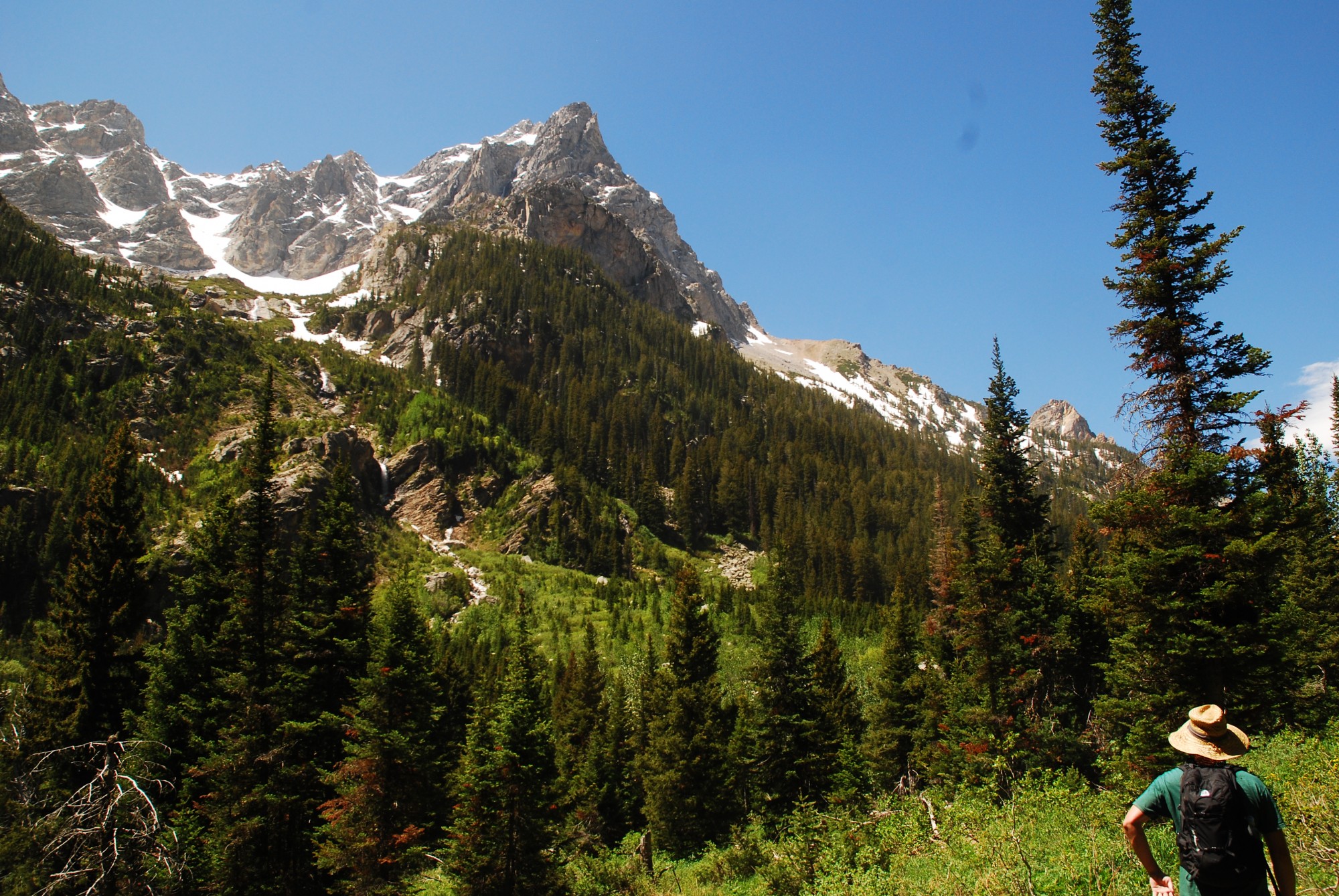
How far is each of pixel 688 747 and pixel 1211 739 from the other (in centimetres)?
2488

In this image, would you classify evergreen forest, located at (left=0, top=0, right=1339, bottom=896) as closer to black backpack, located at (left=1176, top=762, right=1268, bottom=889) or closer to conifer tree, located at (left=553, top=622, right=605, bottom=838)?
conifer tree, located at (left=553, top=622, right=605, bottom=838)

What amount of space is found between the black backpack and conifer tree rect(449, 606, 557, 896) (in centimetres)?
1850

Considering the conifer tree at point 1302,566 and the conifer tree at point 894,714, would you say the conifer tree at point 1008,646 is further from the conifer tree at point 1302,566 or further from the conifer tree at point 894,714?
the conifer tree at point 1302,566

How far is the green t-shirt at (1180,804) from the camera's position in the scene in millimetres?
5562

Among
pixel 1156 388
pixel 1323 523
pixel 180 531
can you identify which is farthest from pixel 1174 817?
pixel 180 531

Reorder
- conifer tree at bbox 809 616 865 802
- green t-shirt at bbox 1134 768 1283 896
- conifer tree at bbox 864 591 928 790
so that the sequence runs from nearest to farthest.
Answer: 1. green t-shirt at bbox 1134 768 1283 896
2. conifer tree at bbox 809 616 865 802
3. conifer tree at bbox 864 591 928 790

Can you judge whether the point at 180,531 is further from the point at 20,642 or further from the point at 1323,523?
the point at 1323,523

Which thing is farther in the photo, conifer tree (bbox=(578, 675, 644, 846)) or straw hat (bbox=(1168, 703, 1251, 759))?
conifer tree (bbox=(578, 675, 644, 846))

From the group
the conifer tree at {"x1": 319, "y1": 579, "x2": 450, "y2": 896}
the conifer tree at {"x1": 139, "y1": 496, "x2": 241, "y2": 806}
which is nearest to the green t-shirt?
the conifer tree at {"x1": 319, "y1": 579, "x2": 450, "y2": 896}

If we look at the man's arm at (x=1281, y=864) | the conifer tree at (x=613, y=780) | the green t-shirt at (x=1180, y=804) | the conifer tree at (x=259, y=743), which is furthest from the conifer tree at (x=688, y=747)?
the man's arm at (x=1281, y=864)

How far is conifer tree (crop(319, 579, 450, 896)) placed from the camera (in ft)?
62.9

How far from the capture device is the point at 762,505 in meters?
98.2

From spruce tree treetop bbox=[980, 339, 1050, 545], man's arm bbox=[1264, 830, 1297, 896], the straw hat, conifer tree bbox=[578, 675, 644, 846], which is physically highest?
spruce tree treetop bbox=[980, 339, 1050, 545]

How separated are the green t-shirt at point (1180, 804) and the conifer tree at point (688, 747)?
24152 millimetres
